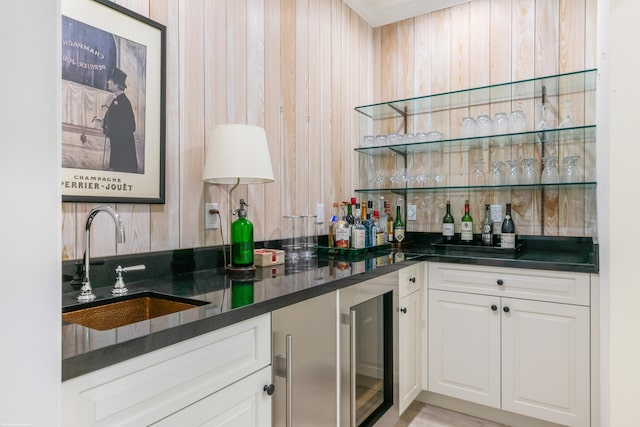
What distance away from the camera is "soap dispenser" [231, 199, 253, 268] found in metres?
1.71

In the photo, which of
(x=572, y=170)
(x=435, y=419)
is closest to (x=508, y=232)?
(x=572, y=170)

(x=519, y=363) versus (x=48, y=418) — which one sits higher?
(x=48, y=418)

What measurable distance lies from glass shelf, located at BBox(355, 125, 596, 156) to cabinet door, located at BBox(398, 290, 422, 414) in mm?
1125

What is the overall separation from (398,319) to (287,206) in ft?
2.87

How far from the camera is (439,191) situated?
113 inches

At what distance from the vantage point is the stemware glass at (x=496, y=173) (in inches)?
103

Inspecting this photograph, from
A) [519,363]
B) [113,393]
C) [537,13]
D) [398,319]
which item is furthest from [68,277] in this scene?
[537,13]

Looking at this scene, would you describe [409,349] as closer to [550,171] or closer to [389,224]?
[389,224]

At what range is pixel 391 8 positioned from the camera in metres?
3.04

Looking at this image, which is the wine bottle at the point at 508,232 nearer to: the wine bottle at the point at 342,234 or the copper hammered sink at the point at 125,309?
the wine bottle at the point at 342,234

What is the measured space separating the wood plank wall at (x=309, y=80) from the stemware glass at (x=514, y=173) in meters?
0.13

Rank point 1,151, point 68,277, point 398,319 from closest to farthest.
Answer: point 1,151 → point 68,277 → point 398,319

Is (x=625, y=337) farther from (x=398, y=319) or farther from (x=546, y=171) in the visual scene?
(x=546, y=171)

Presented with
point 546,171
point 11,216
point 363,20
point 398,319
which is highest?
point 363,20
